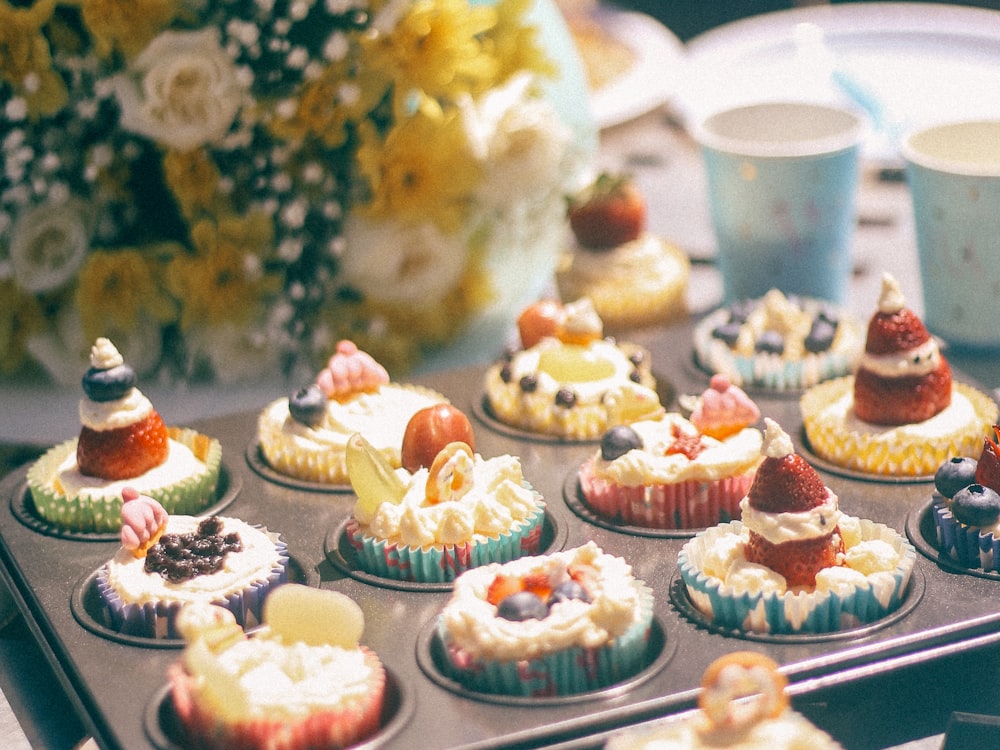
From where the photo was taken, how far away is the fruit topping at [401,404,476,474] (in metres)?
2.50

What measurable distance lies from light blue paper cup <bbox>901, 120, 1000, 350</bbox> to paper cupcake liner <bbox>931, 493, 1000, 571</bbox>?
0.77 metres

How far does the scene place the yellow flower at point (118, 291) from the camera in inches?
115

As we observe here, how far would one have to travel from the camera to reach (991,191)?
286 cm

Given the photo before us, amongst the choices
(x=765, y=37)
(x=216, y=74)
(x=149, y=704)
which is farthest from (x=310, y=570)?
(x=765, y=37)

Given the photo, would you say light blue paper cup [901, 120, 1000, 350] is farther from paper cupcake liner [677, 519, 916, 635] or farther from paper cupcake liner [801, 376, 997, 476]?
paper cupcake liner [677, 519, 916, 635]

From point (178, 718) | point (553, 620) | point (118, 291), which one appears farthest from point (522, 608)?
point (118, 291)

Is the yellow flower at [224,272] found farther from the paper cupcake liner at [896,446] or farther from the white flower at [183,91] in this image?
the paper cupcake liner at [896,446]

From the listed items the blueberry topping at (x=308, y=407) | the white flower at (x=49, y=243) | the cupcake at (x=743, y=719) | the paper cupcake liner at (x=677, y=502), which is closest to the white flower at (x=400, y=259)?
the blueberry topping at (x=308, y=407)

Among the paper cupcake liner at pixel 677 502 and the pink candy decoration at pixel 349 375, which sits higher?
the pink candy decoration at pixel 349 375

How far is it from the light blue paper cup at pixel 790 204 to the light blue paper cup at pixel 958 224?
0.50ft

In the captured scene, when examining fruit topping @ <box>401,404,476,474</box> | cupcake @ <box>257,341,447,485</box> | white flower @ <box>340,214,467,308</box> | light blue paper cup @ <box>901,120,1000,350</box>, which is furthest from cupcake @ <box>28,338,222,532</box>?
light blue paper cup @ <box>901,120,1000,350</box>

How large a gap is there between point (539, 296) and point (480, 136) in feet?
1.86

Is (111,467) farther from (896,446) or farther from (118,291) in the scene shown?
(896,446)

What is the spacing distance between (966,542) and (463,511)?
72cm
